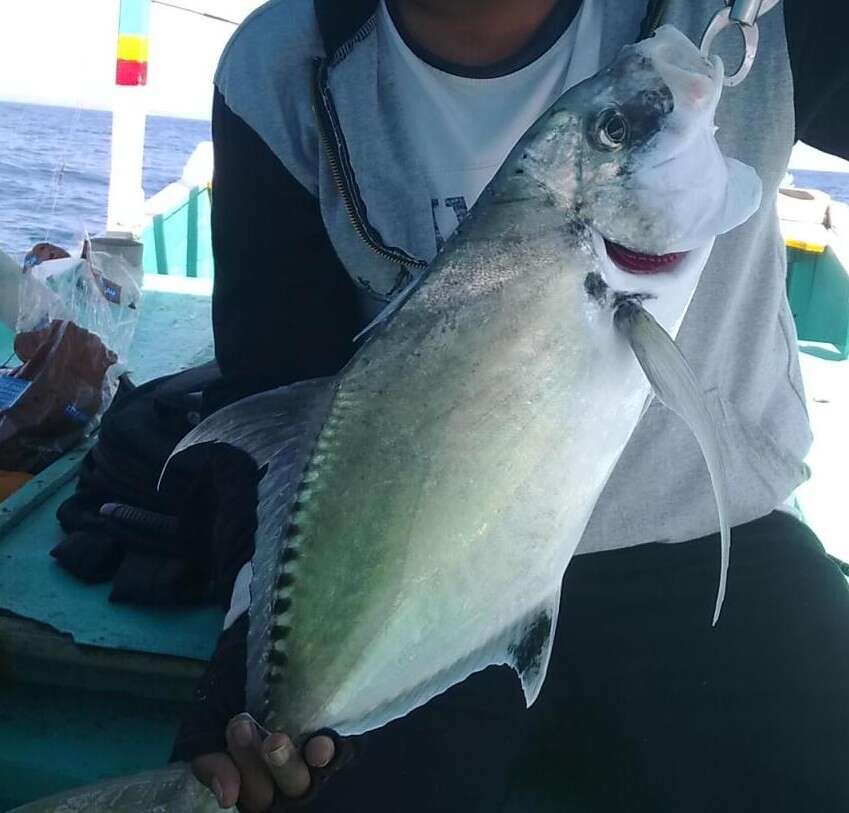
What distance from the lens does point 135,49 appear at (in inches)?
208

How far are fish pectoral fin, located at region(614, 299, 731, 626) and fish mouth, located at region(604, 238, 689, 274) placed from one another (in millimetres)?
79

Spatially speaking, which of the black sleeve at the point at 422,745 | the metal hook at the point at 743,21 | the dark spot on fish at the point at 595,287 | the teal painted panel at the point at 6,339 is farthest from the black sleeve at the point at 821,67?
the teal painted panel at the point at 6,339

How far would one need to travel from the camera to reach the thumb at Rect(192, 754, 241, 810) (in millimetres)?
1289

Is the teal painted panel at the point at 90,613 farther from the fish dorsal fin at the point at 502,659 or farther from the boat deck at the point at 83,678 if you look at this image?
the fish dorsal fin at the point at 502,659

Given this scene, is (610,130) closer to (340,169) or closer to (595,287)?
(595,287)

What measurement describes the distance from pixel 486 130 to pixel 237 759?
1.11 metres

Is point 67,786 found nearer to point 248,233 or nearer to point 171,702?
point 171,702

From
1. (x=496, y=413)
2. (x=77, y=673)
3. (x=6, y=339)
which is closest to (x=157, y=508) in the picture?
(x=77, y=673)

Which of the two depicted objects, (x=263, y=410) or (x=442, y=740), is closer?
(x=263, y=410)

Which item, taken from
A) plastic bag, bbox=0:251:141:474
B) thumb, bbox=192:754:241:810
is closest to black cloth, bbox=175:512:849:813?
thumb, bbox=192:754:241:810

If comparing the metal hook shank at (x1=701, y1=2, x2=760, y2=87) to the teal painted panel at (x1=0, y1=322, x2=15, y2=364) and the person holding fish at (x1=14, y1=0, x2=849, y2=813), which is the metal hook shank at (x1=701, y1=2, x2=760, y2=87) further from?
the teal painted panel at (x1=0, y1=322, x2=15, y2=364)

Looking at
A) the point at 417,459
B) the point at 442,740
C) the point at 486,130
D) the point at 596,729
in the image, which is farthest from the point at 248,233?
the point at 596,729

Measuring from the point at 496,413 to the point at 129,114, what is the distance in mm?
4814

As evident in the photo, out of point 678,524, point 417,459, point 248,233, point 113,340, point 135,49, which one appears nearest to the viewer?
point 417,459
